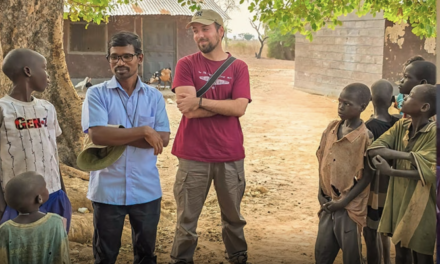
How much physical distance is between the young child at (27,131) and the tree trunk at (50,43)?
8.56ft

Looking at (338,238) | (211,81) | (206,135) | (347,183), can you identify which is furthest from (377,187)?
(211,81)

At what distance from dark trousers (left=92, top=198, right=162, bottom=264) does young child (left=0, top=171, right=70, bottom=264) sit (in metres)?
0.64

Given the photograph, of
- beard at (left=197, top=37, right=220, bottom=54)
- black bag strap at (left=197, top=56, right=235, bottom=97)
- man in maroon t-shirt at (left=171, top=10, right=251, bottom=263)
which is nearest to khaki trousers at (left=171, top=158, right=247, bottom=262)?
man in maroon t-shirt at (left=171, top=10, right=251, bottom=263)

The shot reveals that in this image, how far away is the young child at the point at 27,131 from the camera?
297 centimetres

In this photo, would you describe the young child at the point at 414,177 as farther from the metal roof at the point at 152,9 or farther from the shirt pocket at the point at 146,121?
the metal roof at the point at 152,9

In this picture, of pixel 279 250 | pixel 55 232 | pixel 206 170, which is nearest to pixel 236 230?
pixel 206 170

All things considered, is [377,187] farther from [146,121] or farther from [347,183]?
[146,121]

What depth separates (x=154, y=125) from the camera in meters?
3.37

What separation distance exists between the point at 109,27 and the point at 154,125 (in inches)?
569

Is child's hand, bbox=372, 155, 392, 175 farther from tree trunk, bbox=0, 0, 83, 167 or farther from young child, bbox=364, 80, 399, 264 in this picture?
tree trunk, bbox=0, 0, 83, 167

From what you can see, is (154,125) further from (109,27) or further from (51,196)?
(109,27)

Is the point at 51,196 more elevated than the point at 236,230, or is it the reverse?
the point at 51,196

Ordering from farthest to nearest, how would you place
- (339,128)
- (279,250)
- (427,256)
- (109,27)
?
1. (109,27)
2. (279,250)
3. (339,128)
4. (427,256)

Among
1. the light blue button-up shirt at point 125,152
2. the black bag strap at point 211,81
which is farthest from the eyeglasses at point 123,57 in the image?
the black bag strap at point 211,81
